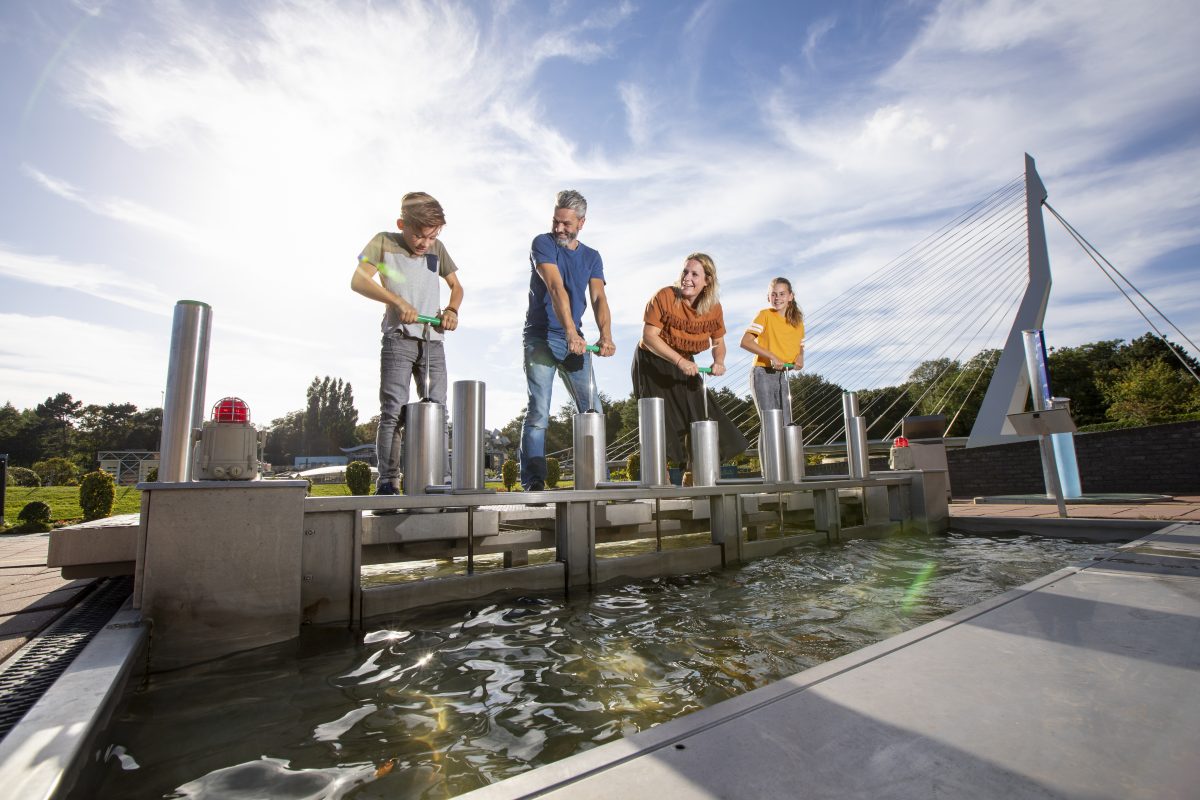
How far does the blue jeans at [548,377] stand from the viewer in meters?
3.81

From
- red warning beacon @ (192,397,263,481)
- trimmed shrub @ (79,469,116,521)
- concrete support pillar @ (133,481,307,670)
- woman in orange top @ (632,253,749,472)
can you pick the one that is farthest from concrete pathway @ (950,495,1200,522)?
trimmed shrub @ (79,469,116,521)

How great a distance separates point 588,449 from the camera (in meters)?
3.30

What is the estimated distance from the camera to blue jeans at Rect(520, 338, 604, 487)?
3811 mm

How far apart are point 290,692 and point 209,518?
0.67m

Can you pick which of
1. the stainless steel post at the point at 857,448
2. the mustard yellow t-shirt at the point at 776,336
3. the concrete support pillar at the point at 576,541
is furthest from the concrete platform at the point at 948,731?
the mustard yellow t-shirt at the point at 776,336

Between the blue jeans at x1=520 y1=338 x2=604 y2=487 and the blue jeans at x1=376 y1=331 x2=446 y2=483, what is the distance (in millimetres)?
628

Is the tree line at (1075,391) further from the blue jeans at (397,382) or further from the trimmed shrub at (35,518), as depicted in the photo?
the blue jeans at (397,382)

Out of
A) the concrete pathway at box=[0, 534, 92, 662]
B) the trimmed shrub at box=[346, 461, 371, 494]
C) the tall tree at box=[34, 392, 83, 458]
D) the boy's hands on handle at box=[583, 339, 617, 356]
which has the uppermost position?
the tall tree at box=[34, 392, 83, 458]

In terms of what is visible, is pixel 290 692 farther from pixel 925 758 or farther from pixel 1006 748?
pixel 1006 748

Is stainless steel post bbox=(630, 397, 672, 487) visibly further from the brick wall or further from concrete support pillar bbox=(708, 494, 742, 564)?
the brick wall

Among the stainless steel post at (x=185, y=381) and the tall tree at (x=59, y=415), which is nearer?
the stainless steel post at (x=185, y=381)

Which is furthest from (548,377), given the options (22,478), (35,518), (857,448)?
(22,478)

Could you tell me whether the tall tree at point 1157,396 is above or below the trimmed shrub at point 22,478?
above

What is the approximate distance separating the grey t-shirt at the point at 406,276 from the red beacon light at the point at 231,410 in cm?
127
